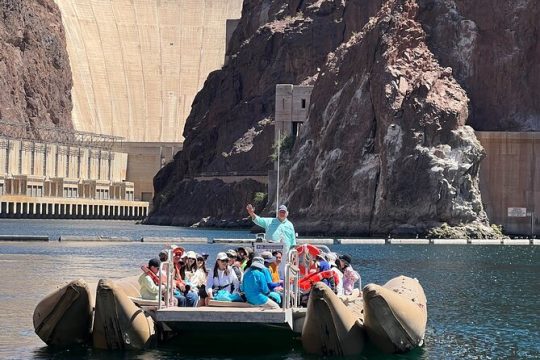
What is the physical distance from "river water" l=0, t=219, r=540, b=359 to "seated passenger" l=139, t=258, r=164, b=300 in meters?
1.28

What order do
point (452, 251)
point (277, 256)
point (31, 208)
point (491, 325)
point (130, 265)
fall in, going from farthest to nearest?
point (31, 208)
point (452, 251)
point (130, 265)
point (491, 325)
point (277, 256)

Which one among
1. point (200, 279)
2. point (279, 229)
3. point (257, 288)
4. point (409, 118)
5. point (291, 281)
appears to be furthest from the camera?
point (409, 118)

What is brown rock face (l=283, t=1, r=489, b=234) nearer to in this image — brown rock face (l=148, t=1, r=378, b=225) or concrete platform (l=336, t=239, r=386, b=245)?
concrete platform (l=336, t=239, r=386, b=245)

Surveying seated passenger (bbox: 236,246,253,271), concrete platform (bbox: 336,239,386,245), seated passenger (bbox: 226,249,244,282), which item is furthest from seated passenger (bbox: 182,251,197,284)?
concrete platform (bbox: 336,239,386,245)

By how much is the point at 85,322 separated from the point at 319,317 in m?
5.54

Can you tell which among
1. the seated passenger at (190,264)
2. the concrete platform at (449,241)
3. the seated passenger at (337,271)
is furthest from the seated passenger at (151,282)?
the concrete platform at (449,241)

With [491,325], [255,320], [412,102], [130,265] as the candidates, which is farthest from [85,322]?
[412,102]

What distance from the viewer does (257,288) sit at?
1278 inches

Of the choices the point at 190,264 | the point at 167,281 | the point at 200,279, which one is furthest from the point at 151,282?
the point at 190,264

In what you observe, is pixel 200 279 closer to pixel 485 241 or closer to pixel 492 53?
pixel 485 241

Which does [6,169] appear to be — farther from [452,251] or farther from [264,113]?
[452,251]

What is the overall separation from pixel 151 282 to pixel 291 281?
3247 mm

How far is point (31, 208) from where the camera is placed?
19425cm

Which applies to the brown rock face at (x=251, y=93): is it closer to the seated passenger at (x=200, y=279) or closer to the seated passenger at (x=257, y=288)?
the seated passenger at (x=200, y=279)
